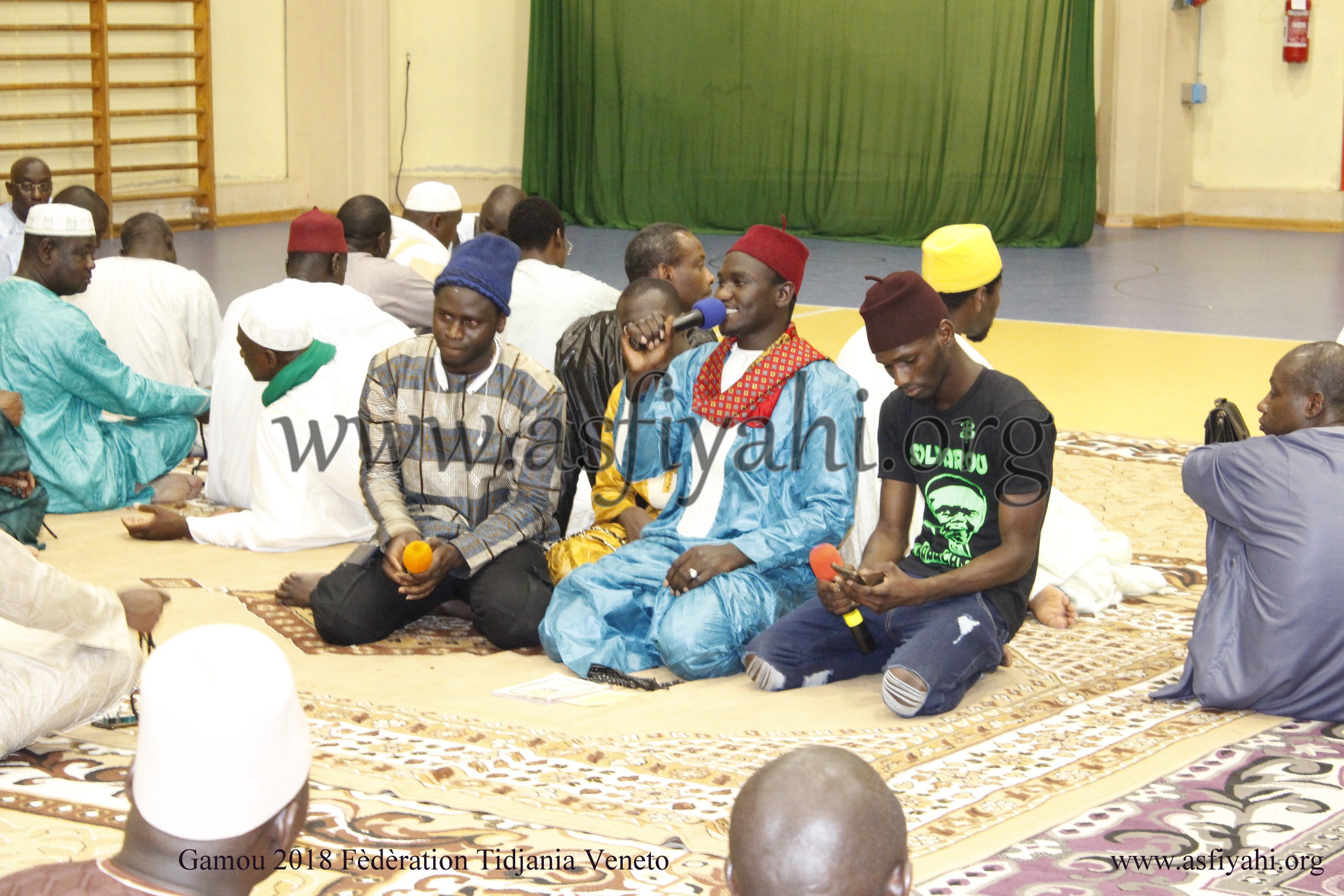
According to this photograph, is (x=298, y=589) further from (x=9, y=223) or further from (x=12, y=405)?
(x=9, y=223)

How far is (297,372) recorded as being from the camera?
4.52 meters

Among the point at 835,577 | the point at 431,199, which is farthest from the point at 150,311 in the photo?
the point at 835,577

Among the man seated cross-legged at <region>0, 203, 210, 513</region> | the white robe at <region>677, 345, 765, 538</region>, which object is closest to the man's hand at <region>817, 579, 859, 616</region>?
the white robe at <region>677, 345, 765, 538</region>

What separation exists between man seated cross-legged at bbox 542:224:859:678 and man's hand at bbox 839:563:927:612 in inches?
14.0

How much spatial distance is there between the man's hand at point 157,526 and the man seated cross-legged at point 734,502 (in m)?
1.53

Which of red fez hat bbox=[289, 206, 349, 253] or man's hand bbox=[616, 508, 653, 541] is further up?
red fez hat bbox=[289, 206, 349, 253]

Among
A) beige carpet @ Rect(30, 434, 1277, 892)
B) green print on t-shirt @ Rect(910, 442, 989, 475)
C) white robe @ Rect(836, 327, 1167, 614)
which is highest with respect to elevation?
Answer: green print on t-shirt @ Rect(910, 442, 989, 475)

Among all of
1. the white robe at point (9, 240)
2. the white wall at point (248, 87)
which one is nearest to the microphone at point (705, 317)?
the white robe at point (9, 240)

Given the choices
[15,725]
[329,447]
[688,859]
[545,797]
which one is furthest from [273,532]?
[688,859]

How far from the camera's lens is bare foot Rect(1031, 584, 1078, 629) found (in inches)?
154

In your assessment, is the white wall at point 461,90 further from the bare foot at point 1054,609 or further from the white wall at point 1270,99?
the bare foot at point 1054,609

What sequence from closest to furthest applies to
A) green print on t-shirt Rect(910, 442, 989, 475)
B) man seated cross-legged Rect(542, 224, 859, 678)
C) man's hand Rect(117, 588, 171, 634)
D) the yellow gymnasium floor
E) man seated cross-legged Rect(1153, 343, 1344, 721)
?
the yellow gymnasium floor → man's hand Rect(117, 588, 171, 634) → man seated cross-legged Rect(1153, 343, 1344, 721) → green print on t-shirt Rect(910, 442, 989, 475) → man seated cross-legged Rect(542, 224, 859, 678)

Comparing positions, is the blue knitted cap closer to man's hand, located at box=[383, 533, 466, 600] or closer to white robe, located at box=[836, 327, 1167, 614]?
man's hand, located at box=[383, 533, 466, 600]

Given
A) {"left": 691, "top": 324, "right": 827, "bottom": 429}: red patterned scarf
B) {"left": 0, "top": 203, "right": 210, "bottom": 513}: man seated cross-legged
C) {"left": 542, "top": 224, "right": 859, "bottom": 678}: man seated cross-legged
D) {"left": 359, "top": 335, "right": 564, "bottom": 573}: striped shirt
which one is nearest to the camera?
{"left": 542, "top": 224, "right": 859, "bottom": 678}: man seated cross-legged
